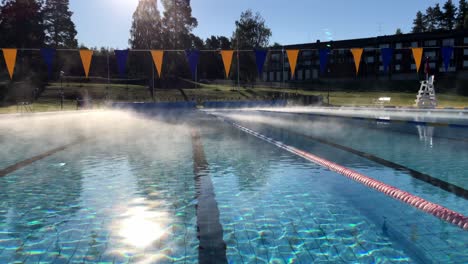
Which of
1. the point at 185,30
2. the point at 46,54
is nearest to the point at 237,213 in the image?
the point at 46,54

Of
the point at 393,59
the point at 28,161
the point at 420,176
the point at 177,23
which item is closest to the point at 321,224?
the point at 420,176

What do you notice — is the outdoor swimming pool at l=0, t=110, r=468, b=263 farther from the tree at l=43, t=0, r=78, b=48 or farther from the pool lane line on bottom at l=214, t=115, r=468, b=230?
the tree at l=43, t=0, r=78, b=48

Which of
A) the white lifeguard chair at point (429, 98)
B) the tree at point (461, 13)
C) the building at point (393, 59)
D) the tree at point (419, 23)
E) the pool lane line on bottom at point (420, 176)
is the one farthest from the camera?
the tree at point (419, 23)

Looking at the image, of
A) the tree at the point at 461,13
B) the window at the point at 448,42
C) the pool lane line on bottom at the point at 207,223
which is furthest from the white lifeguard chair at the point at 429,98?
the tree at the point at 461,13

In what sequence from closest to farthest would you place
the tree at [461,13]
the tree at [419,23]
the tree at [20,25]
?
the tree at [20,25], the tree at [461,13], the tree at [419,23]

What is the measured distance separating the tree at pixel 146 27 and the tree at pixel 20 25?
42.0ft

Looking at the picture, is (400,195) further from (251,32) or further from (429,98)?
(251,32)

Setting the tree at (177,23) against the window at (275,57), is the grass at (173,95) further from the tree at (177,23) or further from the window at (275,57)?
the window at (275,57)

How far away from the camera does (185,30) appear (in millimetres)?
59531

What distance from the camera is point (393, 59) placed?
61250 millimetres

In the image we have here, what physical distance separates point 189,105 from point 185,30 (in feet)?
84.7

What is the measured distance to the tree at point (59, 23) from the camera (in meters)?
65.6

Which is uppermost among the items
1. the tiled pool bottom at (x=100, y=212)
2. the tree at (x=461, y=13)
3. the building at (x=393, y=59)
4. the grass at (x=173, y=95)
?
the tree at (x=461, y=13)

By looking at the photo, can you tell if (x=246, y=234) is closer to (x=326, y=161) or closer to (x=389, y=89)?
(x=326, y=161)
